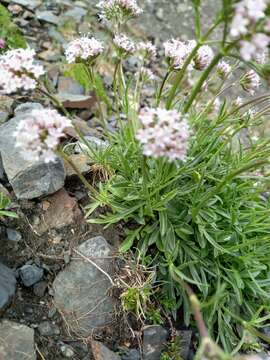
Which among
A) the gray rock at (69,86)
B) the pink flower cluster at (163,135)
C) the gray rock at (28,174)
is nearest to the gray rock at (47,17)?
the gray rock at (69,86)

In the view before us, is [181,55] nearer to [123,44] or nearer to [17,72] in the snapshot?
[123,44]

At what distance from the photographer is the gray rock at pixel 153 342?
3.12 m

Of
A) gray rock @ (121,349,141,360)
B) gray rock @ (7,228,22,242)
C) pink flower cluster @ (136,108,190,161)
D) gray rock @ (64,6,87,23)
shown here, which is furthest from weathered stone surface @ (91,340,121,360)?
gray rock @ (64,6,87,23)

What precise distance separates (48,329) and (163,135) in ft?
4.71

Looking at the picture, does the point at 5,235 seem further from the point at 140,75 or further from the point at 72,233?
the point at 140,75

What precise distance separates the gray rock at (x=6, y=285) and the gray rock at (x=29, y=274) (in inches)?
2.7

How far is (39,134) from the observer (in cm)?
242

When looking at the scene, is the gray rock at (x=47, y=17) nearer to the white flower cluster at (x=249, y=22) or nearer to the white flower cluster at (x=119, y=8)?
the white flower cluster at (x=119, y=8)

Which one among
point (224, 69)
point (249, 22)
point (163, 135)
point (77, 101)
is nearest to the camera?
point (249, 22)

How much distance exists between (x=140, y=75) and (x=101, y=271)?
4.87 ft

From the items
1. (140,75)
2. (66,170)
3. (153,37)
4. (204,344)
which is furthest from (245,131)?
(204,344)

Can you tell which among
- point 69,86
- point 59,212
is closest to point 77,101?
point 69,86

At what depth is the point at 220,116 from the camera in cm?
349

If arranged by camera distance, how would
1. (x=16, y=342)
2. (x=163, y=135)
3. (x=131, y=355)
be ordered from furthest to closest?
(x=131, y=355) → (x=16, y=342) → (x=163, y=135)
